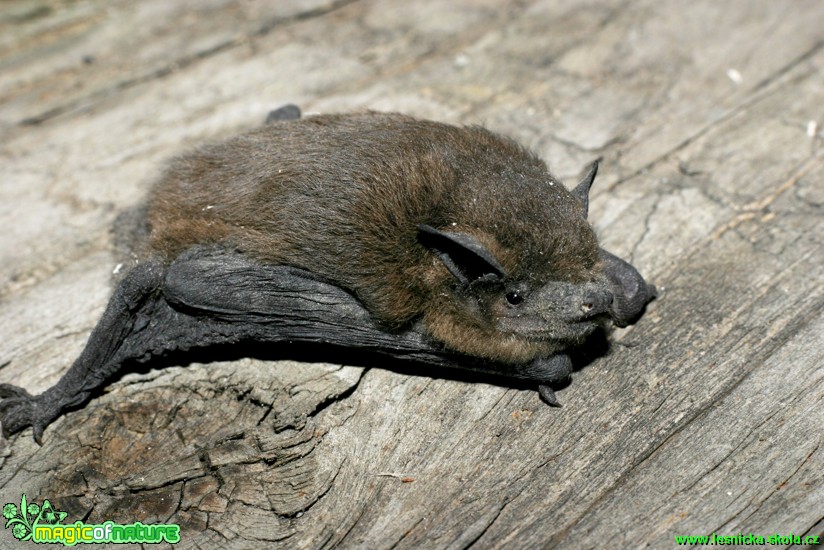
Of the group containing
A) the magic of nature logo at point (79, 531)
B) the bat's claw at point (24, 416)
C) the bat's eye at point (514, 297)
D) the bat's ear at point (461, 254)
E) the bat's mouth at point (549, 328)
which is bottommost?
the magic of nature logo at point (79, 531)

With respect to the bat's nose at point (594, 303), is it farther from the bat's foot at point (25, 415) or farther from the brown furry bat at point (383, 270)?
the bat's foot at point (25, 415)

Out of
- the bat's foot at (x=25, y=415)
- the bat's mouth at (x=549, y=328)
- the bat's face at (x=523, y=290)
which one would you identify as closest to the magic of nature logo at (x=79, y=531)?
the bat's foot at (x=25, y=415)

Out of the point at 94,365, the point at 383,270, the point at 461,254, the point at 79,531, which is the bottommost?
the point at 79,531

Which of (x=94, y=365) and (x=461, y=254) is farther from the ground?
(x=461, y=254)

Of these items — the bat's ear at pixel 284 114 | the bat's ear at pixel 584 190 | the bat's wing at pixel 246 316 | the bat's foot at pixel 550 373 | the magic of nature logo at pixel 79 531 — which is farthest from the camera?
the bat's ear at pixel 284 114

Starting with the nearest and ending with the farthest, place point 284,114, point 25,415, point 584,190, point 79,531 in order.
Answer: point 79,531
point 25,415
point 584,190
point 284,114

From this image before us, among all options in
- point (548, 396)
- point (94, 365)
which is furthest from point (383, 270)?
point (94, 365)

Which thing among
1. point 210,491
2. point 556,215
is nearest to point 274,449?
point 210,491

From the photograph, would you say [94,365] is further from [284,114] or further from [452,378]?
[284,114]

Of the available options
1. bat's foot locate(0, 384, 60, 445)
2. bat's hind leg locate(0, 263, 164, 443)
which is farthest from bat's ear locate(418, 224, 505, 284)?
bat's foot locate(0, 384, 60, 445)
